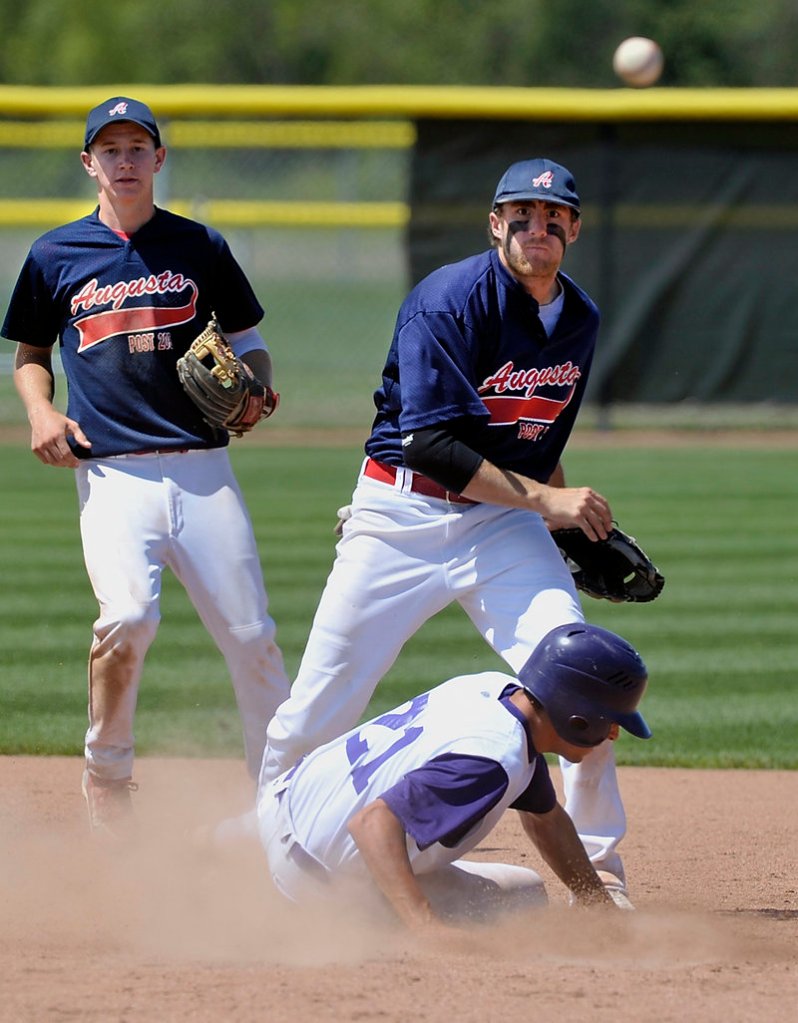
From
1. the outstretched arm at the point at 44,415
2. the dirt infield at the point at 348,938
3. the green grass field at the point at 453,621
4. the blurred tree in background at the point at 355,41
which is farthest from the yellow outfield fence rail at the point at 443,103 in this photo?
the blurred tree in background at the point at 355,41

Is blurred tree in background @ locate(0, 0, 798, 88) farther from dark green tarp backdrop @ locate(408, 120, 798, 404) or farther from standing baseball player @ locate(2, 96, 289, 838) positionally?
standing baseball player @ locate(2, 96, 289, 838)

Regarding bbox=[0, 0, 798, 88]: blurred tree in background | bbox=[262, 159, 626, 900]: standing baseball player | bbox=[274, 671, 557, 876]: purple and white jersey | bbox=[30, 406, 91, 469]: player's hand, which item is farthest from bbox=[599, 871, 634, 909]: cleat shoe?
bbox=[0, 0, 798, 88]: blurred tree in background

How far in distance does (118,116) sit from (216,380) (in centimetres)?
82

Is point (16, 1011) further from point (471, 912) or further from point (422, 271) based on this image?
point (422, 271)

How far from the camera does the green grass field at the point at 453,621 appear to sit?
6715 millimetres

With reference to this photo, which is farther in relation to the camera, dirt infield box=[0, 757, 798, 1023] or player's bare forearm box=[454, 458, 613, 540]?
player's bare forearm box=[454, 458, 613, 540]

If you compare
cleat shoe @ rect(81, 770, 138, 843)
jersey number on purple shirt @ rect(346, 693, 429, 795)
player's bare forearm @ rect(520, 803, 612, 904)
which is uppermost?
jersey number on purple shirt @ rect(346, 693, 429, 795)

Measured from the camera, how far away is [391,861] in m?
3.53

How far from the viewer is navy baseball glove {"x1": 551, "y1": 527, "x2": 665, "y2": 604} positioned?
458cm

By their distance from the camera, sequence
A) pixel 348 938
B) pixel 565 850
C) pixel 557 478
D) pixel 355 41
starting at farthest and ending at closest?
1. pixel 355 41
2. pixel 557 478
3. pixel 565 850
4. pixel 348 938

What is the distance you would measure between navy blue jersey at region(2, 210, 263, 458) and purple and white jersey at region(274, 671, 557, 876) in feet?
4.20

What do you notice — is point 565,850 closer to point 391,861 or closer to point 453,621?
point 391,861

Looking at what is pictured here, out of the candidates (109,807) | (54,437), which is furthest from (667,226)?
(109,807)

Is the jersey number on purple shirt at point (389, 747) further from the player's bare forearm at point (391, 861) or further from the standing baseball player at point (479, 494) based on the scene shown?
the standing baseball player at point (479, 494)
